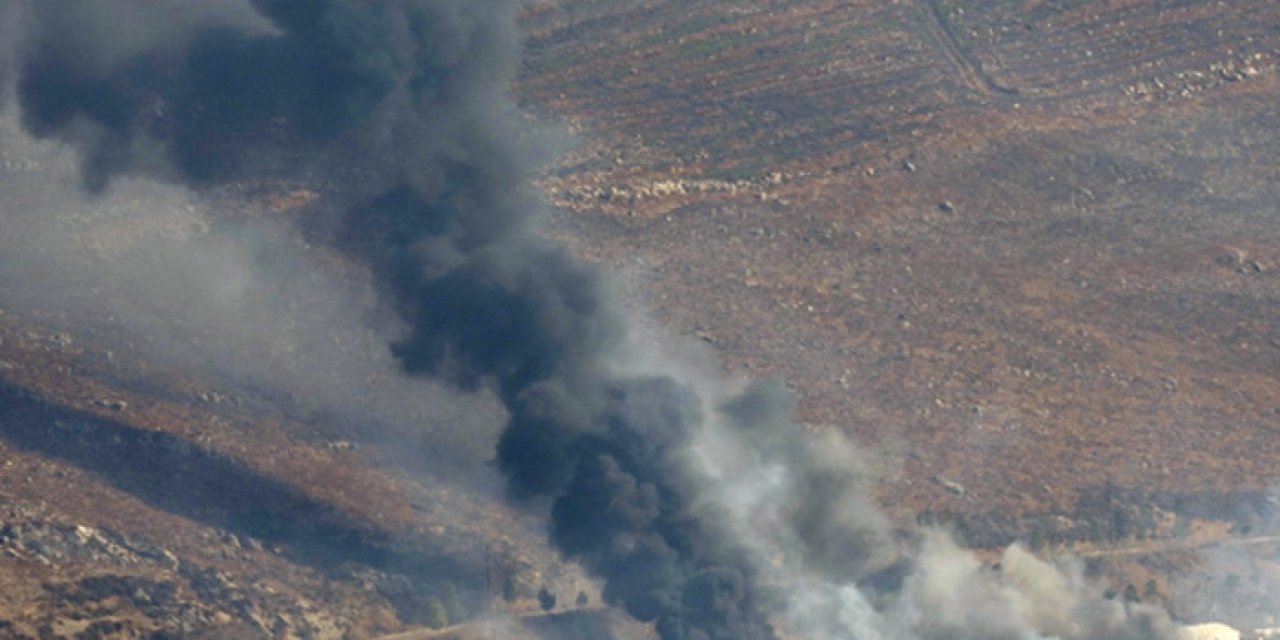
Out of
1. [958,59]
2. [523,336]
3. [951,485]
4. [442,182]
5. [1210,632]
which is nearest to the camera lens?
[523,336]

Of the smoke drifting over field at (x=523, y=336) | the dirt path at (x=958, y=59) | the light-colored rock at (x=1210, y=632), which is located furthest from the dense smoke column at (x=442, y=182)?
the dirt path at (x=958, y=59)

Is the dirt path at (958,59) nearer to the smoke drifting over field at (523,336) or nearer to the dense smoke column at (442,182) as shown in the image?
the smoke drifting over field at (523,336)

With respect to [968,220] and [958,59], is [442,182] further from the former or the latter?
[958,59]

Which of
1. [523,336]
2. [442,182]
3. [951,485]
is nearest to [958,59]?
[951,485]

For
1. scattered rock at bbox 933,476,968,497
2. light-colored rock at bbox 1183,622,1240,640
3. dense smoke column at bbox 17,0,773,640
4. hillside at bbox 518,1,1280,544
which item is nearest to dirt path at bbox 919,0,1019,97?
hillside at bbox 518,1,1280,544

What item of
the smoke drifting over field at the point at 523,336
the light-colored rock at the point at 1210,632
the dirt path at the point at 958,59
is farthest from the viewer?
the dirt path at the point at 958,59
